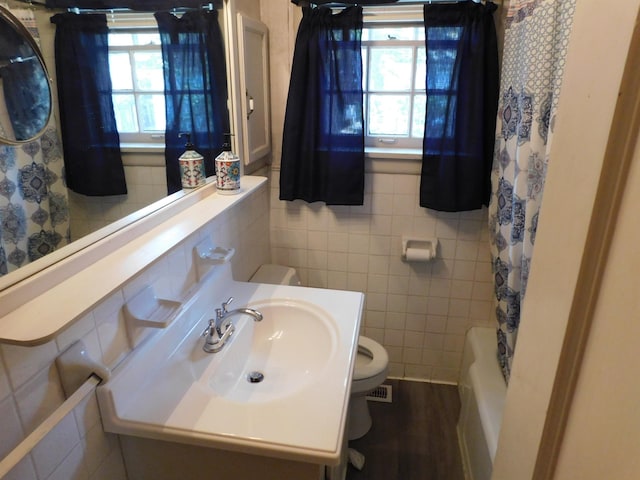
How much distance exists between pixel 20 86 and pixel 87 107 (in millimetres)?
220

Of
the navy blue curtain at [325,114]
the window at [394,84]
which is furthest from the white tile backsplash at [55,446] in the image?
the window at [394,84]

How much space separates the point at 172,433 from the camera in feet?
3.27

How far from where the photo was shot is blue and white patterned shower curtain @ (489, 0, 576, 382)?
1354 millimetres

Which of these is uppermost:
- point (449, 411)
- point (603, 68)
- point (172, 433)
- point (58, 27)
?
point (58, 27)

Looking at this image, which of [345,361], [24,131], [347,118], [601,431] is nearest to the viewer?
[601,431]

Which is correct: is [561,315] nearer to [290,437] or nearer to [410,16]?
[290,437]

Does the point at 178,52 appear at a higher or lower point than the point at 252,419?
higher

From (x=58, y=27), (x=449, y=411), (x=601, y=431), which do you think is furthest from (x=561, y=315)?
(x=449, y=411)

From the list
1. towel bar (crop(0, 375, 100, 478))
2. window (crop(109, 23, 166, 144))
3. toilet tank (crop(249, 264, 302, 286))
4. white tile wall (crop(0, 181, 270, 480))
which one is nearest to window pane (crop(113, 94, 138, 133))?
window (crop(109, 23, 166, 144))

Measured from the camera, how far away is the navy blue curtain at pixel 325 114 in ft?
6.29

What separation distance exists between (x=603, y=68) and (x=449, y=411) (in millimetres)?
2156

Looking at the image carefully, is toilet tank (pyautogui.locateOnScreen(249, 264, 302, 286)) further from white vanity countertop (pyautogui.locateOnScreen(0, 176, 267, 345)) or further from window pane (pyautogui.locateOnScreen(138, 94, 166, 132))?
window pane (pyautogui.locateOnScreen(138, 94, 166, 132))

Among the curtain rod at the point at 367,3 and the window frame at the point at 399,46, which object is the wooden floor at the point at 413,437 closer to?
the window frame at the point at 399,46

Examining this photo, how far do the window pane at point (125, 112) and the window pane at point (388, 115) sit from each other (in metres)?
1.24
